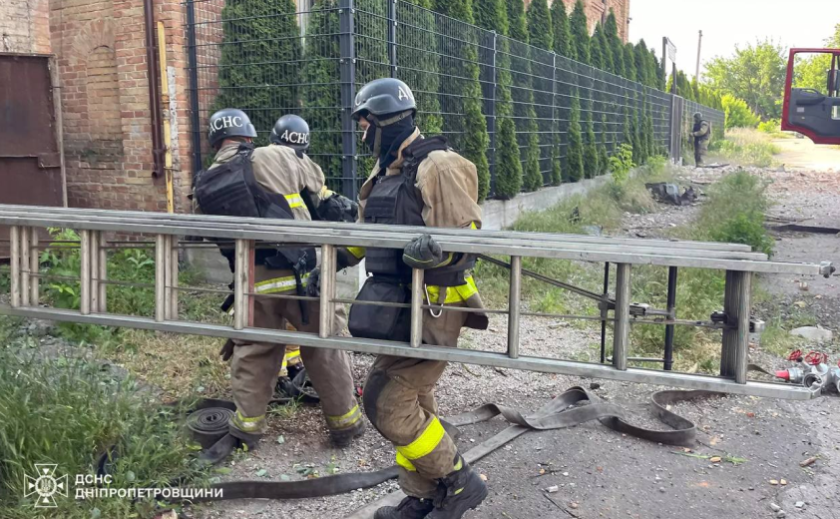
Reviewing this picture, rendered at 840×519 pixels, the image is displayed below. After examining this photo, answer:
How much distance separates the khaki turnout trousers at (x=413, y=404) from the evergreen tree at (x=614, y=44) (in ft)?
58.3

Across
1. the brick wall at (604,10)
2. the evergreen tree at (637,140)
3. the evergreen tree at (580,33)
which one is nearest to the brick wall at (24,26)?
the evergreen tree at (580,33)

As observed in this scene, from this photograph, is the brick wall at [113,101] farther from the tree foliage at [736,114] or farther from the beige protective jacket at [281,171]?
the tree foliage at [736,114]

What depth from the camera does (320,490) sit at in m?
3.63

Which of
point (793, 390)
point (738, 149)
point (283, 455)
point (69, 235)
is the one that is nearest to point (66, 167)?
point (69, 235)

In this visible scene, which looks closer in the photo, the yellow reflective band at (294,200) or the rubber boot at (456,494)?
the rubber boot at (456,494)

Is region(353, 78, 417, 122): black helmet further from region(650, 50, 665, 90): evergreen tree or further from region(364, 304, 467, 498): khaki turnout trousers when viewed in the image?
region(650, 50, 665, 90): evergreen tree

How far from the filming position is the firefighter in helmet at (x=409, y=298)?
124 inches

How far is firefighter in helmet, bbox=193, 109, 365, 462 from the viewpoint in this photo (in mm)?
4070

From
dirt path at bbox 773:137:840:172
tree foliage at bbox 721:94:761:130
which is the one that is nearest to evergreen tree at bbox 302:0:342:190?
dirt path at bbox 773:137:840:172

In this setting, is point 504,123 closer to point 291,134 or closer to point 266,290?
point 291,134

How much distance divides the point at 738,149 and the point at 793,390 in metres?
36.1

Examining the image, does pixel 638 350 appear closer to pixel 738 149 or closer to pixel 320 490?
pixel 320 490

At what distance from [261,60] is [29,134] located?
2396mm

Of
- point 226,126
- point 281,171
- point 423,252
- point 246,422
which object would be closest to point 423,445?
point 423,252
